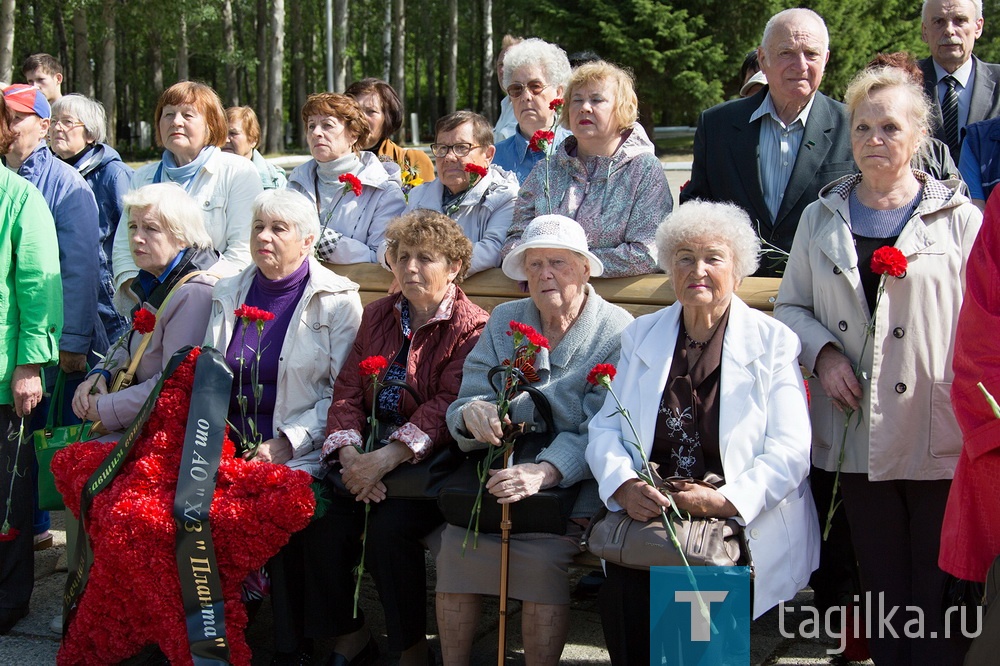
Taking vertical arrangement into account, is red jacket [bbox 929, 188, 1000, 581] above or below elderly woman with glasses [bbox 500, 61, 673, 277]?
below

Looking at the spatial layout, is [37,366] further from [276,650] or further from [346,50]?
[346,50]

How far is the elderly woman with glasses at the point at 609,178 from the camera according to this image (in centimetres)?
426

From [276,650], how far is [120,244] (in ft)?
7.01

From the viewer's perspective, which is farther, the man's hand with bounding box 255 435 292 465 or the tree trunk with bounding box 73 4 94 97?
the tree trunk with bounding box 73 4 94 97

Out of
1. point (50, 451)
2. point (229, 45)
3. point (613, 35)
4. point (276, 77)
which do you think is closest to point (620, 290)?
point (50, 451)

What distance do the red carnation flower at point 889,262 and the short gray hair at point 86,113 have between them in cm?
442

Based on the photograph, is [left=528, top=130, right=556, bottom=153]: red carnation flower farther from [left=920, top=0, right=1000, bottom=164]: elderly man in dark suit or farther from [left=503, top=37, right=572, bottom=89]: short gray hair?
[left=920, top=0, right=1000, bottom=164]: elderly man in dark suit

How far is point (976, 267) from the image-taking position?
279 cm

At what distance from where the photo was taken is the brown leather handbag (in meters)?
3.17

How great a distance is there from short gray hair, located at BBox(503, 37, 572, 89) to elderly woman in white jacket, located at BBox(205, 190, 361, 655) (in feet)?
5.69

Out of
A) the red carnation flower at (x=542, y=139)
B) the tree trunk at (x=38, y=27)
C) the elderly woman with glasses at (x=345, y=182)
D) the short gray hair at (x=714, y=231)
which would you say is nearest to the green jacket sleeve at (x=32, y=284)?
the elderly woman with glasses at (x=345, y=182)

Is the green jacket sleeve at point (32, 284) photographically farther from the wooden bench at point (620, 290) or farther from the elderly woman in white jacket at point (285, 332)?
the wooden bench at point (620, 290)

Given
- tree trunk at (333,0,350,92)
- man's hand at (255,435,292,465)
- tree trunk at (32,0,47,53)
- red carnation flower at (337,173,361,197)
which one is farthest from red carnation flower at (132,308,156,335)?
tree trunk at (32,0,47,53)

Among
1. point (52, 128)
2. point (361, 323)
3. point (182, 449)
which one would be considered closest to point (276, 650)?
point (182, 449)
